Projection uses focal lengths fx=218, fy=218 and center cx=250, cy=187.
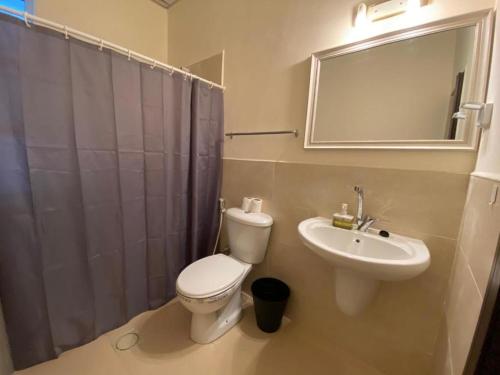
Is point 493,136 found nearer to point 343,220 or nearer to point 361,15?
point 343,220

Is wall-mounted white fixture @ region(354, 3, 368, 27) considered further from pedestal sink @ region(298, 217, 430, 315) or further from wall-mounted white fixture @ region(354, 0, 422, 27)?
pedestal sink @ region(298, 217, 430, 315)

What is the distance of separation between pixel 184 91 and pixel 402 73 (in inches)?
49.4

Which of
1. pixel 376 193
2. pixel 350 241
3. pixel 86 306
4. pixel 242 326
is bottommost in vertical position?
pixel 242 326

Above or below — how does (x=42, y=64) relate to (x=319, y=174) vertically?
above

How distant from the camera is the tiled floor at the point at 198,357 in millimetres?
1168

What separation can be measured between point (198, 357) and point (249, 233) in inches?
30.1

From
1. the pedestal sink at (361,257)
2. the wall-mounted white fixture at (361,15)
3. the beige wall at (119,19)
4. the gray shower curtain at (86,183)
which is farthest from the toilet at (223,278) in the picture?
the beige wall at (119,19)

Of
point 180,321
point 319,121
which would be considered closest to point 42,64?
point 319,121

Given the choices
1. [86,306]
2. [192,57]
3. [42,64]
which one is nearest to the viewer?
[42,64]

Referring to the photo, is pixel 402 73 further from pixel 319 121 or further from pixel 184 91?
pixel 184 91

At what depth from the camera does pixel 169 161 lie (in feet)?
4.86

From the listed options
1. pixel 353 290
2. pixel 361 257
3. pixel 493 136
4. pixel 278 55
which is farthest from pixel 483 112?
pixel 278 55

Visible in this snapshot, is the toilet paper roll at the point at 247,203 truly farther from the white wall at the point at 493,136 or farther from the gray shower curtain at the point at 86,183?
the white wall at the point at 493,136

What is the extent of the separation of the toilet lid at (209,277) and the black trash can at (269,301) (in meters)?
0.23
